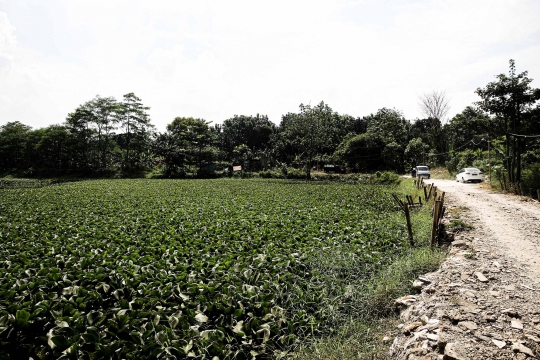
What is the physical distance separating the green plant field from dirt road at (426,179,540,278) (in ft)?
6.59

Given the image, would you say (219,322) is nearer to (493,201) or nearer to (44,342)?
(44,342)

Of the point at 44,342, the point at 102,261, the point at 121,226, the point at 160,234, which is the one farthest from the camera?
the point at 121,226

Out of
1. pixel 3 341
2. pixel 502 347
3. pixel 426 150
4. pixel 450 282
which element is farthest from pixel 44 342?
pixel 426 150

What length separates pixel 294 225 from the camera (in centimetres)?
828

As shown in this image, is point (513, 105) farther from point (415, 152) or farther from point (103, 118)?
point (103, 118)

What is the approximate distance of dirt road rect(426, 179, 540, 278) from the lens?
225 inches

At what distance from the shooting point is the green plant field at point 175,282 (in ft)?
10.6

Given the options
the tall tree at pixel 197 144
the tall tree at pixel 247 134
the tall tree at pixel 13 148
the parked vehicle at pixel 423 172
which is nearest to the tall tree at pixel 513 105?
the parked vehicle at pixel 423 172

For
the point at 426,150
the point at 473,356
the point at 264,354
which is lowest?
the point at 264,354

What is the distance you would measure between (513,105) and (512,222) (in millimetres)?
7379

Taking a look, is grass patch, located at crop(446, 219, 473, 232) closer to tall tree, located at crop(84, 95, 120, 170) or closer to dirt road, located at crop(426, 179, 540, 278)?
dirt road, located at crop(426, 179, 540, 278)

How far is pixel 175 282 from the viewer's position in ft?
14.6

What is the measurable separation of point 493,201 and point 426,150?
22971mm

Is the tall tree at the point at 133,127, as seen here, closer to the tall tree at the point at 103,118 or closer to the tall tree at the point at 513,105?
the tall tree at the point at 103,118
